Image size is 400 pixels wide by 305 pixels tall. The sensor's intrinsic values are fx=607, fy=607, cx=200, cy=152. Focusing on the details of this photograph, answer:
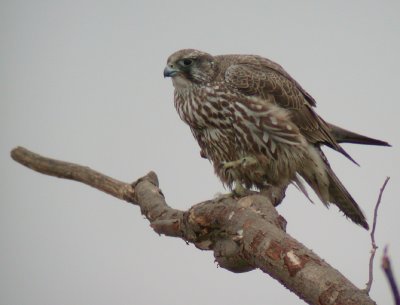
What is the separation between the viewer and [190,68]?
4617 millimetres

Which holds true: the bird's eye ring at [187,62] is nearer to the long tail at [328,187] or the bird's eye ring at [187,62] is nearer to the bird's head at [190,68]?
the bird's head at [190,68]

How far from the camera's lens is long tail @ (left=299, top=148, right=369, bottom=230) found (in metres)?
4.55

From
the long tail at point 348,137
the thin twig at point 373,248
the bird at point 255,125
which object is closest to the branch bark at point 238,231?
the thin twig at point 373,248

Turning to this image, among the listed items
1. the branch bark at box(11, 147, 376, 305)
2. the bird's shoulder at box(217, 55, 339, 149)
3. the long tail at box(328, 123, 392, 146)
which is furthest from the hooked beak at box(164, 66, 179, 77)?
the long tail at box(328, 123, 392, 146)

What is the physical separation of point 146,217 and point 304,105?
1743mm

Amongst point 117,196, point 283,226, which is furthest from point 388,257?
point 117,196

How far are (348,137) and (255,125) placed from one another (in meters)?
0.96

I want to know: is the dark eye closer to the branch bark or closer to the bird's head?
the bird's head

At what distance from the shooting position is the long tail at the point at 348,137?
15.0ft

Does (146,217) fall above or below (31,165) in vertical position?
below

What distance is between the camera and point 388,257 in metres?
0.98

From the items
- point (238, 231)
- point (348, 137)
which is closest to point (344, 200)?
point (348, 137)

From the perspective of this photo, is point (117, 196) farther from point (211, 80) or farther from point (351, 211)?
point (351, 211)

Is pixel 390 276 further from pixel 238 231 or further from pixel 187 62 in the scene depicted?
pixel 187 62
